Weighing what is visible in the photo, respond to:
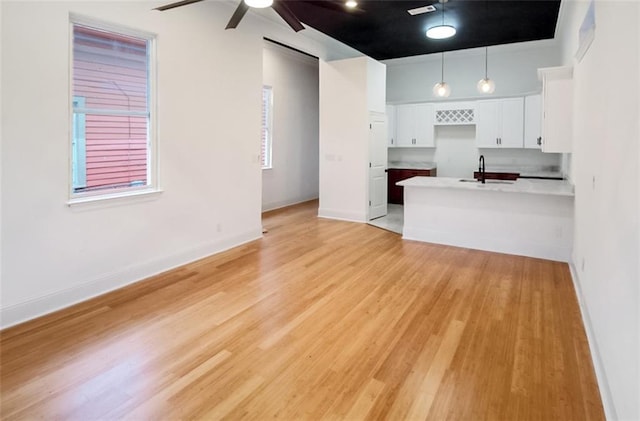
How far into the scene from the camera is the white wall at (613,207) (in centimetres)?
168

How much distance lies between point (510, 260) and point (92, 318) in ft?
14.4

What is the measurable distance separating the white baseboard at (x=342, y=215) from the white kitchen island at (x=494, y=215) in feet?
4.21

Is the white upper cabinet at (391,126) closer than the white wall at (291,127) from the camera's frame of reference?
No

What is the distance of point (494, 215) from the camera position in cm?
506

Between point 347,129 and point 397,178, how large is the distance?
216 centimetres

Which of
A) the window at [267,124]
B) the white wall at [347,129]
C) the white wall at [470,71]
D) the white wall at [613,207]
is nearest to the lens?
the white wall at [613,207]

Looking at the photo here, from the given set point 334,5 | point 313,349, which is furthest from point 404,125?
point 313,349

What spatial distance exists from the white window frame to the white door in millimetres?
3804

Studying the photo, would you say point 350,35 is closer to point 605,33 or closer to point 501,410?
point 605,33

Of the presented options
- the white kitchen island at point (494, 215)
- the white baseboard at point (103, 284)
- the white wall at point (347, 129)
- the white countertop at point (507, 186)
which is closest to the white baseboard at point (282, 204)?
the white wall at point (347, 129)

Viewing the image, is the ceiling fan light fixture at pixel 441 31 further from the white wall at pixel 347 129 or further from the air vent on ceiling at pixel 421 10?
the white wall at pixel 347 129

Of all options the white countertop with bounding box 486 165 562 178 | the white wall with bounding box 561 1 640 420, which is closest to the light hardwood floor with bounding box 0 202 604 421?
the white wall with bounding box 561 1 640 420

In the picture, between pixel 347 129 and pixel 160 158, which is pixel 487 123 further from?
pixel 160 158

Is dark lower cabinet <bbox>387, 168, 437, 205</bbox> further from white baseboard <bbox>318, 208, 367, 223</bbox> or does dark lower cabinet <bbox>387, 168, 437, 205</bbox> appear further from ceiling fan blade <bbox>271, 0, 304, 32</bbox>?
ceiling fan blade <bbox>271, 0, 304, 32</bbox>
